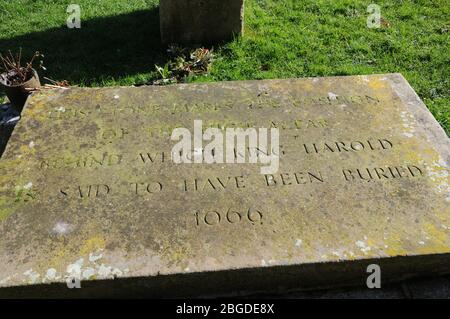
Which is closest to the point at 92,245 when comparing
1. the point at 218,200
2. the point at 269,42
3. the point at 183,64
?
the point at 218,200

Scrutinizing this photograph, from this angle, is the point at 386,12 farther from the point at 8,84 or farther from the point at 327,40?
the point at 8,84

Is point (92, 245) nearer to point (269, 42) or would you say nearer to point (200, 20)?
point (200, 20)

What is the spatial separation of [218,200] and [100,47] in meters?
3.46

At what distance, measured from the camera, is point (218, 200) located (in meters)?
2.61

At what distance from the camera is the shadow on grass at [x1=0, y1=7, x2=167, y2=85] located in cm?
481

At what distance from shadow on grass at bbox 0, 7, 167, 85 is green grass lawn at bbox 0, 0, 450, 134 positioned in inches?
0.5

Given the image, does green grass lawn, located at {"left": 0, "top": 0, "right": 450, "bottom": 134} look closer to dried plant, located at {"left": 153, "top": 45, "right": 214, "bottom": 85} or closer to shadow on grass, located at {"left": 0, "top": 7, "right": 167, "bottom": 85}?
shadow on grass, located at {"left": 0, "top": 7, "right": 167, "bottom": 85}

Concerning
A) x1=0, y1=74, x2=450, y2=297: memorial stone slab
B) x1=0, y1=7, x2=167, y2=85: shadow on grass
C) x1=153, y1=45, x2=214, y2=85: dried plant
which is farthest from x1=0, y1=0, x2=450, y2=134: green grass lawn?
x1=0, y1=74, x2=450, y2=297: memorial stone slab

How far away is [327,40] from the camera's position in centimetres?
521

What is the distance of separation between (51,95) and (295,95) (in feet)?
6.67

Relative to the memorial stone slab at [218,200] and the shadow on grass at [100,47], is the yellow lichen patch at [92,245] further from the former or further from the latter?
the shadow on grass at [100,47]

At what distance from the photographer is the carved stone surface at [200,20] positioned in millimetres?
4824

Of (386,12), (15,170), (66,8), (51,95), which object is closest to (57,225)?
(15,170)

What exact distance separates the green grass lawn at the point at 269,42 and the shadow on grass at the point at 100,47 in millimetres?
12
